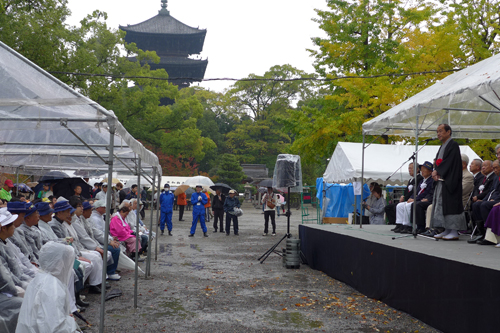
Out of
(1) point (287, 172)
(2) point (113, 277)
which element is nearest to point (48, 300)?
Answer: (2) point (113, 277)

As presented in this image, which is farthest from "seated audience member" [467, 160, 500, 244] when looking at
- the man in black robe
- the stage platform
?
the stage platform

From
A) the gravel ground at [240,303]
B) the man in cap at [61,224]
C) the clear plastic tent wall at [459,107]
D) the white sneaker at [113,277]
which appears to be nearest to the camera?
the gravel ground at [240,303]

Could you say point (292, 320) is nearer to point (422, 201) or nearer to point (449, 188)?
point (449, 188)

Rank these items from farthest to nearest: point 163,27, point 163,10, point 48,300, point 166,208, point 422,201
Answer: point 163,10 < point 163,27 < point 166,208 < point 422,201 < point 48,300

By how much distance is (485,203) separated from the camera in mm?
7199

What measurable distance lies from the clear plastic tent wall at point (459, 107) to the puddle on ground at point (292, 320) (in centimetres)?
391

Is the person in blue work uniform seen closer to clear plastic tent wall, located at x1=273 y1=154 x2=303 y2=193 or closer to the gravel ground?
the gravel ground

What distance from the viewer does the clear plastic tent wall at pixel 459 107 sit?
6699 mm

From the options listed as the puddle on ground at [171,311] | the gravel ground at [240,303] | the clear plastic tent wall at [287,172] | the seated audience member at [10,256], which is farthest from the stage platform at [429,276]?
the seated audience member at [10,256]

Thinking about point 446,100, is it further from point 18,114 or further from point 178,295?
point 18,114

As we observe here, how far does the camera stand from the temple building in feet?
190

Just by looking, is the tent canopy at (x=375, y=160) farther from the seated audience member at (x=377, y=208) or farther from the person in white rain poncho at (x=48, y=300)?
Answer: the person in white rain poncho at (x=48, y=300)

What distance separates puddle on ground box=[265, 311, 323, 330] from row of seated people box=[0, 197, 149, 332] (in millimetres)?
2405

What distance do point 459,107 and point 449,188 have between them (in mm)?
2617
